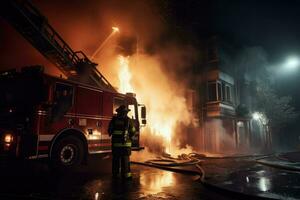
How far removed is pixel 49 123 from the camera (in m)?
6.37

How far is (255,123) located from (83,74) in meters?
A: 17.4

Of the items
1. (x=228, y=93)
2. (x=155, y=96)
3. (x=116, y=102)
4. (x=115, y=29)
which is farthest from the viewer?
(x=228, y=93)

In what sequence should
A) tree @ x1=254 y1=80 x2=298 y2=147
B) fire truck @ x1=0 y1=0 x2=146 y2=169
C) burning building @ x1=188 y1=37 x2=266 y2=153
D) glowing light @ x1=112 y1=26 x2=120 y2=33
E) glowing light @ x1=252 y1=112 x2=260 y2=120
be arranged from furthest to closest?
tree @ x1=254 y1=80 x2=298 y2=147 → glowing light @ x1=252 y1=112 x2=260 y2=120 → burning building @ x1=188 y1=37 x2=266 y2=153 → glowing light @ x1=112 y1=26 x2=120 y2=33 → fire truck @ x1=0 y1=0 x2=146 y2=169

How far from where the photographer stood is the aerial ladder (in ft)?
28.1

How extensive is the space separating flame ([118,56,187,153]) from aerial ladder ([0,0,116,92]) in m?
2.99

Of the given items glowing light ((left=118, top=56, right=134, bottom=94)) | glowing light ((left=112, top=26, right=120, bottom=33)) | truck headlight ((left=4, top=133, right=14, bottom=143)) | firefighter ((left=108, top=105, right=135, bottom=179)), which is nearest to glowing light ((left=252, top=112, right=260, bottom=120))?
glowing light ((left=118, top=56, right=134, bottom=94))

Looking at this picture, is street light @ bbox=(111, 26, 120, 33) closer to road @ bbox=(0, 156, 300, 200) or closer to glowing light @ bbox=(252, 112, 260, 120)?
road @ bbox=(0, 156, 300, 200)

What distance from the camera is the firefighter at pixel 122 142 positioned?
5.87 m

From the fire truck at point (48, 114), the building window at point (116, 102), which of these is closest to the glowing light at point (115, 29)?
the fire truck at point (48, 114)

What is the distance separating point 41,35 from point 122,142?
634 centimetres

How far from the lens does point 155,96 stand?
14891 mm

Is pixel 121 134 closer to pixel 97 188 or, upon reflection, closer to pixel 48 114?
pixel 97 188

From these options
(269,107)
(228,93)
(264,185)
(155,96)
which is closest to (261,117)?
(269,107)

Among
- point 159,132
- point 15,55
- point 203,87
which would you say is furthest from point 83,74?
point 203,87
